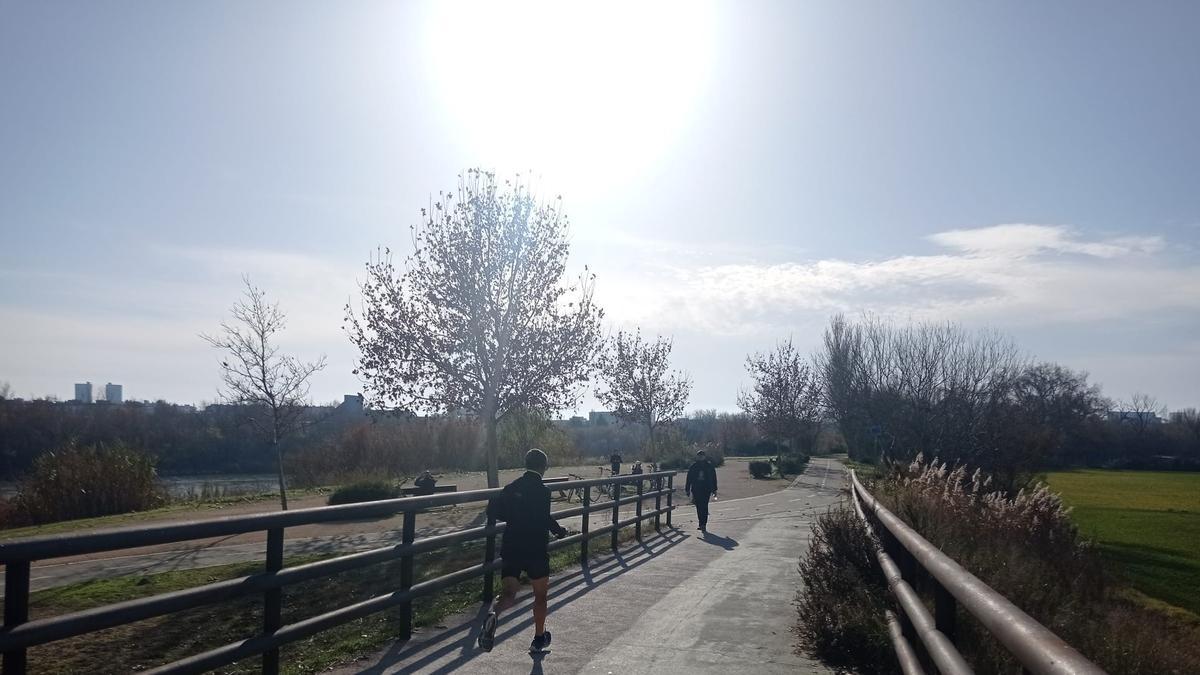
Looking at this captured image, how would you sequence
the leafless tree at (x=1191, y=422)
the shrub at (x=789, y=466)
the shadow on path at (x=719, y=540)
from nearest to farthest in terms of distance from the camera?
the shadow on path at (x=719, y=540) < the shrub at (x=789, y=466) < the leafless tree at (x=1191, y=422)

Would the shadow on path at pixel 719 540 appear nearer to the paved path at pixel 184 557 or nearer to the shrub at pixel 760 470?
the paved path at pixel 184 557

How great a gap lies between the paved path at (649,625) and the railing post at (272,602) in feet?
3.15

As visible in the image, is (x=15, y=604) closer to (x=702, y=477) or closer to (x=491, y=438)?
(x=702, y=477)

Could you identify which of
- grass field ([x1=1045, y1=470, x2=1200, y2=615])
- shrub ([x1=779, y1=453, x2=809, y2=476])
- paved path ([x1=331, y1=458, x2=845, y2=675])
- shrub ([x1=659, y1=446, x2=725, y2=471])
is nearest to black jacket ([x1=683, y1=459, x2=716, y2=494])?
paved path ([x1=331, y1=458, x2=845, y2=675])

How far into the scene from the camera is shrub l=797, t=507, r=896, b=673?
25.2 ft

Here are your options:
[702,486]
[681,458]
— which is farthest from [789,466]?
[702,486]

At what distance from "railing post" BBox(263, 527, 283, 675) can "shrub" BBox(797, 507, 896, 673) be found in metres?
4.46

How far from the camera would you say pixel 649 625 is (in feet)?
29.7

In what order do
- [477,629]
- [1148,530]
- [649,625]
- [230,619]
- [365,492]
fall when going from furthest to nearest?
[1148,530] → [365,492] → [230,619] → [649,625] → [477,629]

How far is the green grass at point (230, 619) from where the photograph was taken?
7832mm

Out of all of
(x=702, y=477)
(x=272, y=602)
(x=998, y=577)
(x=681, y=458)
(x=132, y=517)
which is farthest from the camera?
(x=681, y=458)

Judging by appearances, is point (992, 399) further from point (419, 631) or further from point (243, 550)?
point (419, 631)

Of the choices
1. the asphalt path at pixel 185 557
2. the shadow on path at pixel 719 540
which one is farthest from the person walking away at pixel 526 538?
the shadow on path at pixel 719 540

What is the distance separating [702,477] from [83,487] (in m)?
16.9
